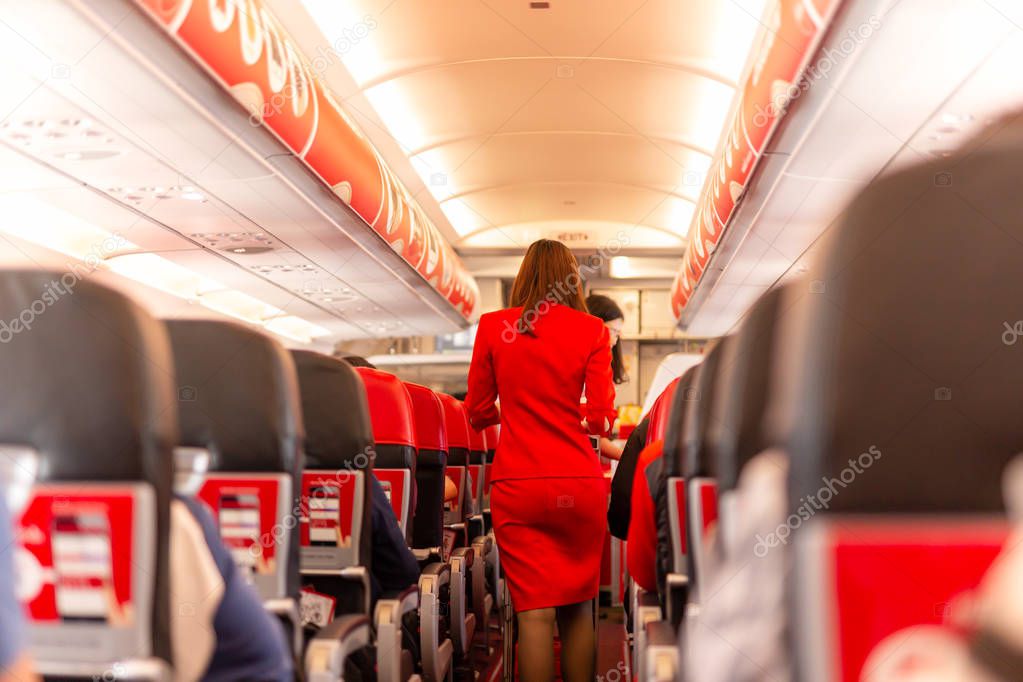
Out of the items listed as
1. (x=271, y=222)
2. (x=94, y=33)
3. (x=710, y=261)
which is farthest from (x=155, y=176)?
(x=710, y=261)

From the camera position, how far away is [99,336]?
1.27 m

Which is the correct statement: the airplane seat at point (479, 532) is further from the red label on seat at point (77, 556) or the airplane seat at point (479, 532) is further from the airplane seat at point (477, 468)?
the red label on seat at point (77, 556)

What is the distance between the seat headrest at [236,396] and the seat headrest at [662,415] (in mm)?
1028

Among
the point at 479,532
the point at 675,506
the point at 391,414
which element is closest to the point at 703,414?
the point at 675,506

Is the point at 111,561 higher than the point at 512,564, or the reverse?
the point at 111,561

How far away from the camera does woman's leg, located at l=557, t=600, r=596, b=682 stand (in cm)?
363

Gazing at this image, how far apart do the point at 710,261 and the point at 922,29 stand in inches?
184

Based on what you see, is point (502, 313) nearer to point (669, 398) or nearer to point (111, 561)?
point (669, 398)

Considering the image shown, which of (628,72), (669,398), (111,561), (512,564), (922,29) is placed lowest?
(512,564)

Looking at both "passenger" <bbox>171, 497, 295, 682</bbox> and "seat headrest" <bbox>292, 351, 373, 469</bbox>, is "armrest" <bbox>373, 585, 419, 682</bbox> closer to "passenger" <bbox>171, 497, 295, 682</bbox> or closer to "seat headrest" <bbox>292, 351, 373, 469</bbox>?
"seat headrest" <bbox>292, 351, 373, 469</bbox>

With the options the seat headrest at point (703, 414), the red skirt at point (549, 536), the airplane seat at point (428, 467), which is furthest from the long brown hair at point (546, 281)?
the seat headrest at point (703, 414)

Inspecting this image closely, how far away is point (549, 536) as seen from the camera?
351 cm
